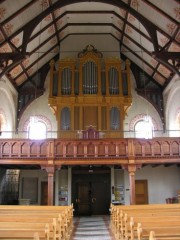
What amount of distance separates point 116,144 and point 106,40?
31.0 feet

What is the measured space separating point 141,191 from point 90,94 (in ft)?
25.5

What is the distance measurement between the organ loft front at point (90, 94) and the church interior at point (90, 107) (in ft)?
0.22

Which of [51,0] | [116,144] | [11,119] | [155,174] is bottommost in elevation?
[155,174]

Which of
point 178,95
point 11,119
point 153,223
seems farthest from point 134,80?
point 153,223

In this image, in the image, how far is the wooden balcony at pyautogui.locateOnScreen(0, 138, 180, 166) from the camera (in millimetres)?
17016

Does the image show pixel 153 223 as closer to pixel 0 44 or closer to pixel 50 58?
pixel 0 44

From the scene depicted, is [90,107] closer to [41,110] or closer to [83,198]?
[41,110]

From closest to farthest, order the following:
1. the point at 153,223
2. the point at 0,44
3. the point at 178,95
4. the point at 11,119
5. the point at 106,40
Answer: the point at 153,223 → the point at 0,44 → the point at 178,95 → the point at 11,119 → the point at 106,40

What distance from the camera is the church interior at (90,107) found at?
56.5 ft

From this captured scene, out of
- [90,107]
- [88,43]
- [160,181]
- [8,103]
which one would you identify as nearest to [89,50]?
[88,43]

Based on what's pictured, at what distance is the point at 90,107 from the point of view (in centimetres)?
2133

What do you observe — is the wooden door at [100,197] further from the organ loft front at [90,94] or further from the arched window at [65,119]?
the arched window at [65,119]

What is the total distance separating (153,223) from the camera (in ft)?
23.9

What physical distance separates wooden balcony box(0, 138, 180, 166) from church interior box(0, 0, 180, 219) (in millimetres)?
54
